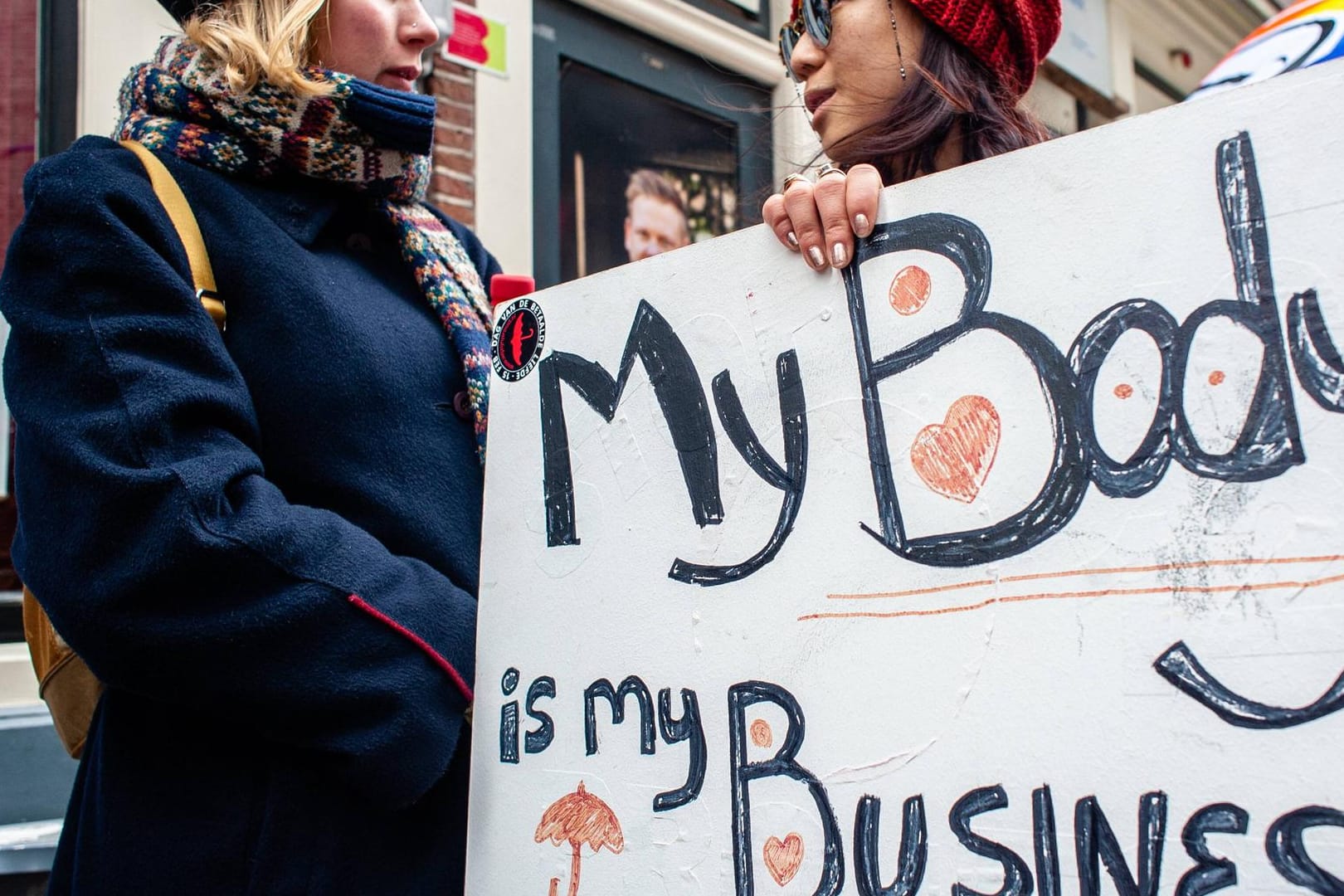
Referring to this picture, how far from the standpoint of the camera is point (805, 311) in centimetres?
91

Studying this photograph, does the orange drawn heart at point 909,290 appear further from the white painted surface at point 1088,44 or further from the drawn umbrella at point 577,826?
the white painted surface at point 1088,44

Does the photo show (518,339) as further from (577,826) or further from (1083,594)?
(1083,594)

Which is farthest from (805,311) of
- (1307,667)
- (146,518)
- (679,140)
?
(679,140)

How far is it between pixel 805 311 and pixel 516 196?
2379mm

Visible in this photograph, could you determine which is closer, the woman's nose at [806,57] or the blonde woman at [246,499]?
the blonde woman at [246,499]

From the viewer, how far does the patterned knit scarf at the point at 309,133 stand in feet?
3.90

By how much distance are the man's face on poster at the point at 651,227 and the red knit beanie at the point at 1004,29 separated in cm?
246

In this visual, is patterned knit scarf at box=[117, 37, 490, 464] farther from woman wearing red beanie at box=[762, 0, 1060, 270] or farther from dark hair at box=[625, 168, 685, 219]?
dark hair at box=[625, 168, 685, 219]

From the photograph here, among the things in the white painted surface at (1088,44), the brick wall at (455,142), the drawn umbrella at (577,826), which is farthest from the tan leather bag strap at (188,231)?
the white painted surface at (1088,44)

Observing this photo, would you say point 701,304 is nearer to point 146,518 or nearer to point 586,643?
point 586,643

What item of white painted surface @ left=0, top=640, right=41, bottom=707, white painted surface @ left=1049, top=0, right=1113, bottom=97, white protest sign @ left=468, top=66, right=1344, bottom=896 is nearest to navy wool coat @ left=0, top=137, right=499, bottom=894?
white protest sign @ left=468, top=66, right=1344, bottom=896

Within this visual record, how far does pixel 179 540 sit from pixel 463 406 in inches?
15.0

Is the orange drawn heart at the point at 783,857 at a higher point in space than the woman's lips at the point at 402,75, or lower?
lower

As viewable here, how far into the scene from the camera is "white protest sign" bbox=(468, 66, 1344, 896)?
0.68 metres
